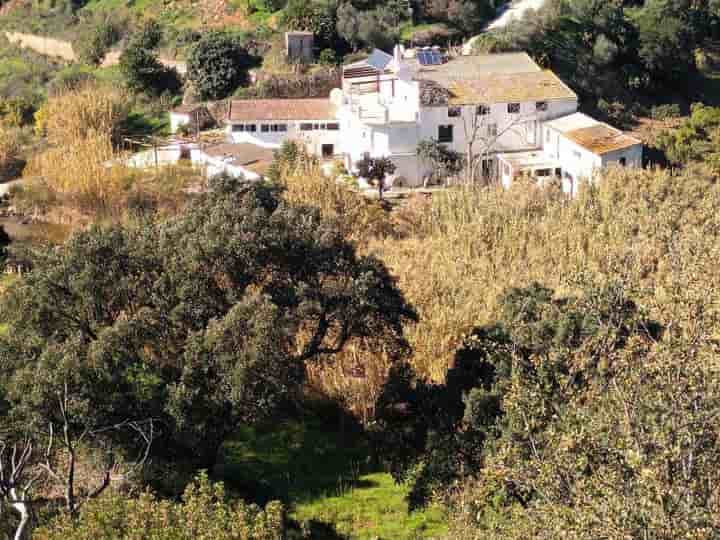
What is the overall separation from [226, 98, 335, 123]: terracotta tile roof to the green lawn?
832 inches

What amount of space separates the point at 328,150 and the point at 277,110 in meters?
2.59

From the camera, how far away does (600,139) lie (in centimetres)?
3359

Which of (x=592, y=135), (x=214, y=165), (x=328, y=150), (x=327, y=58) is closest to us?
(x=592, y=135)

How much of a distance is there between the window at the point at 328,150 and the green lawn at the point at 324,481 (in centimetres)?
2088

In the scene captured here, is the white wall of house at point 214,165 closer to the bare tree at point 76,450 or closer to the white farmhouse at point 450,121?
the white farmhouse at point 450,121

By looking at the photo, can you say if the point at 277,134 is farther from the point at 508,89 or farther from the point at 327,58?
the point at 508,89

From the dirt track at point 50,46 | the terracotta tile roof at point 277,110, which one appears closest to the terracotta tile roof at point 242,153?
the terracotta tile roof at point 277,110

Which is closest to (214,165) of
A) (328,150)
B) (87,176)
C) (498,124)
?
(87,176)

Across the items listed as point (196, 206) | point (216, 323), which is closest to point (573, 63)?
point (196, 206)

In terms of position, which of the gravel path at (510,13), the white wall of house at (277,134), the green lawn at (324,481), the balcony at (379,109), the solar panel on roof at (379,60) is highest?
the gravel path at (510,13)

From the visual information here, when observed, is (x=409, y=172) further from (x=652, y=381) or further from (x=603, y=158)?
(x=652, y=381)

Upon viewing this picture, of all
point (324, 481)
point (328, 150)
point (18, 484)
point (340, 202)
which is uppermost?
point (328, 150)

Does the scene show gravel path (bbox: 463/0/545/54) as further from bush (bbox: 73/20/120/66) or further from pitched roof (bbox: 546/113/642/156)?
bush (bbox: 73/20/120/66)

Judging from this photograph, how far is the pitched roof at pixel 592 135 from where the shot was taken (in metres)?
32.9
